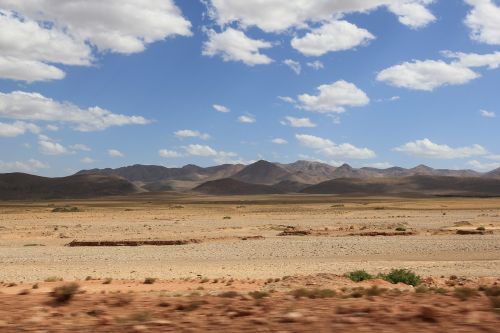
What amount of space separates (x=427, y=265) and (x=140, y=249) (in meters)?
17.0

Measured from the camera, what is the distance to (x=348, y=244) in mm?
34688

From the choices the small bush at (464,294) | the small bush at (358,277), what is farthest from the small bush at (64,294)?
the small bush at (358,277)

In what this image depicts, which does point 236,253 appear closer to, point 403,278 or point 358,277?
point 358,277

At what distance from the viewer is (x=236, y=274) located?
870 inches

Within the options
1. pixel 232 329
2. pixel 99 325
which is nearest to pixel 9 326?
pixel 99 325

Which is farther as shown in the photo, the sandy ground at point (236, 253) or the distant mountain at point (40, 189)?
the distant mountain at point (40, 189)

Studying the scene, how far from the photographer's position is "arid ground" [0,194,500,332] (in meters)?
8.65

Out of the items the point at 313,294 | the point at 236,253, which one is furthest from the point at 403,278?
the point at 236,253

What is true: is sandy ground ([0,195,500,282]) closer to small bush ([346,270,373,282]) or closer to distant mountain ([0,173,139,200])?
small bush ([346,270,373,282])

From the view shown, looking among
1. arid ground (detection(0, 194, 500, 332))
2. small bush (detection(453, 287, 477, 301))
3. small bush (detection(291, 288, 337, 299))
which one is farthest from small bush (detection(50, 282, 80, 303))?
small bush (detection(453, 287, 477, 301))

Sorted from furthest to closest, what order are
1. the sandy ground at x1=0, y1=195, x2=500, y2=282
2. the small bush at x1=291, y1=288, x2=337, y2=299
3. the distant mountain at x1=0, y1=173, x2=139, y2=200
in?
the distant mountain at x1=0, y1=173, x2=139, y2=200, the sandy ground at x1=0, y1=195, x2=500, y2=282, the small bush at x1=291, y1=288, x2=337, y2=299

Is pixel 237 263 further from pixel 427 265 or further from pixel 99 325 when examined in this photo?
pixel 99 325

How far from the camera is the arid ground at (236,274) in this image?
340 inches

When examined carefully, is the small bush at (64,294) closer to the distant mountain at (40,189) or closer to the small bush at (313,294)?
the small bush at (313,294)
